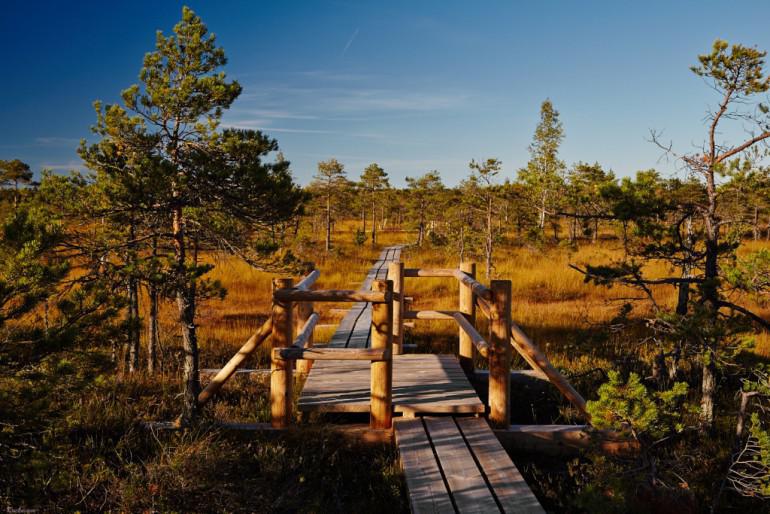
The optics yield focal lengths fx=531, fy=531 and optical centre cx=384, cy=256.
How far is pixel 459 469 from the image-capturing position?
4.29 m

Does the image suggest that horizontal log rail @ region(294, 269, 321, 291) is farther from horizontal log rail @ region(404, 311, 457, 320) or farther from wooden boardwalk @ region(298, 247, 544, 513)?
horizontal log rail @ region(404, 311, 457, 320)

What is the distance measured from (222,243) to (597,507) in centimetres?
531

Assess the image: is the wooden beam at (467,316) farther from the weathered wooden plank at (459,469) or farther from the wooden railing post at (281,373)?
the wooden railing post at (281,373)

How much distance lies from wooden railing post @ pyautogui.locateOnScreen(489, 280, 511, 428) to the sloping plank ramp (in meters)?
0.23

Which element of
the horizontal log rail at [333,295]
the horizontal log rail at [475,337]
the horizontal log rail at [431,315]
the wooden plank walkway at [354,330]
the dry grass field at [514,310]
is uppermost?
the horizontal log rail at [333,295]

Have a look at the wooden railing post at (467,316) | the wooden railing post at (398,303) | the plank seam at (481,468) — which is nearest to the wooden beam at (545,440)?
the plank seam at (481,468)

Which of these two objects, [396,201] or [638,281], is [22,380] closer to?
[638,281]

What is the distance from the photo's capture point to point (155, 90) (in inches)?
271

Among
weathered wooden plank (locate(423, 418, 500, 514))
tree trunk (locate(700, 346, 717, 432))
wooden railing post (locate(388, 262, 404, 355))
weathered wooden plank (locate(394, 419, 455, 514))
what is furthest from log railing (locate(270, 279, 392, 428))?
tree trunk (locate(700, 346, 717, 432))

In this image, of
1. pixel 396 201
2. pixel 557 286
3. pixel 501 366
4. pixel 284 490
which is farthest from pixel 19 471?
pixel 396 201

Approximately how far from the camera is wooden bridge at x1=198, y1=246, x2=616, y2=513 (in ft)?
13.4

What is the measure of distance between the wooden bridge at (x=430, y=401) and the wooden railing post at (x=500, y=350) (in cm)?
1

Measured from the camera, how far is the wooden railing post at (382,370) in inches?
208

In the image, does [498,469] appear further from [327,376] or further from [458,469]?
[327,376]
